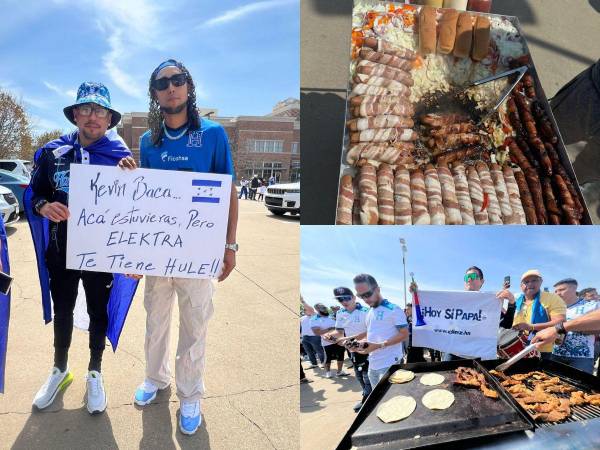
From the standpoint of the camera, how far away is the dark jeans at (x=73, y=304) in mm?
2195

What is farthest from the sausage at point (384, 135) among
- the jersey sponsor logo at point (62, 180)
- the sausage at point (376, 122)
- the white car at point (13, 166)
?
the white car at point (13, 166)

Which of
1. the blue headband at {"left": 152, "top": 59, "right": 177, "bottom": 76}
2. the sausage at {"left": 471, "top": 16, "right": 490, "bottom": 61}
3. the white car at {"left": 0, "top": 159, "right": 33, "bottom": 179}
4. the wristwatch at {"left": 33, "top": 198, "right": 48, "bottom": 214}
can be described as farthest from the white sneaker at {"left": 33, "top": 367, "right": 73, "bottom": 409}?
the white car at {"left": 0, "top": 159, "right": 33, "bottom": 179}

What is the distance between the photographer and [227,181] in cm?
199

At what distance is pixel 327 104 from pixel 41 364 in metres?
2.94

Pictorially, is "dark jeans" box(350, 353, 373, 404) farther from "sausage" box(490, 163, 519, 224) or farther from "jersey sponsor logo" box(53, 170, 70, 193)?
"jersey sponsor logo" box(53, 170, 70, 193)

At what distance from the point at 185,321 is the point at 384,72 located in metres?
1.93

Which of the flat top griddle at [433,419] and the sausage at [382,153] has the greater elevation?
the sausage at [382,153]

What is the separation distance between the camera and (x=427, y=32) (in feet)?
9.82

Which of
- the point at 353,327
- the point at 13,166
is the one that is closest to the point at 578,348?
the point at 353,327

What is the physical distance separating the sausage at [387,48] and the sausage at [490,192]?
0.87 metres

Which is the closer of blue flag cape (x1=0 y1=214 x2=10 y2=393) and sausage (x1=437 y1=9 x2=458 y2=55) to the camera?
blue flag cape (x1=0 y1=214 x2=10 y2=393)

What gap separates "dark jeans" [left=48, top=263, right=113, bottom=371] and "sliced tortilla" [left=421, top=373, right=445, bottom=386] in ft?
5.22

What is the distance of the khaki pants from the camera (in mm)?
Result: 2135

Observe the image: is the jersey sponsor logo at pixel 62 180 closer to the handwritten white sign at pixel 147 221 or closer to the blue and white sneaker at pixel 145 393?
the handwritten white sign at pixel 147 221
